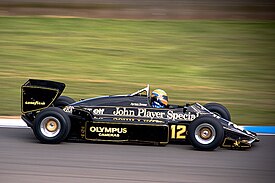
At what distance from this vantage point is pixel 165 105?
10828mm

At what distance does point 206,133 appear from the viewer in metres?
10.0

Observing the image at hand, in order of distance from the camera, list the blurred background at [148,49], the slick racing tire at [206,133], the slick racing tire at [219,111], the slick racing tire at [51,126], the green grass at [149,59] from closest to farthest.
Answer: the slick racing tire at [206,133], the slick racing tire at [51,126], the slick racing tire at [219,111], the green grass at [149,59], the blurred background at [148,49]

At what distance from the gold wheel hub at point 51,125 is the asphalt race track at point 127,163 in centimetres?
29

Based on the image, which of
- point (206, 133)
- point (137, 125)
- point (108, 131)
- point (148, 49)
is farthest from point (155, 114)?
point (148, 49)

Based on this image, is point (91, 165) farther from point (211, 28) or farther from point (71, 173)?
point (211, 28)

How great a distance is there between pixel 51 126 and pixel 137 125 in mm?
1392

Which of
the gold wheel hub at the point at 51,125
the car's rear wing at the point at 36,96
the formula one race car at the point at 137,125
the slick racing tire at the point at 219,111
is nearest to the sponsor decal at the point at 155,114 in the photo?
the formula one race car at the point at 137,125

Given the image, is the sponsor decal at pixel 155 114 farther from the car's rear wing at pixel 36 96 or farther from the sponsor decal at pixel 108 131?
the car's rear wing at pixel 36 96

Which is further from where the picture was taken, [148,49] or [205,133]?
[148,49]

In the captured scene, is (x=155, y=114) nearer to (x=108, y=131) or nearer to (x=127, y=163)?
(x=108, y=131)

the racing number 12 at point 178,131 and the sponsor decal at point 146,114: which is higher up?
the sponsor decal at point 146,114

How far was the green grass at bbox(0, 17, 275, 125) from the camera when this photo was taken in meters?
16.9

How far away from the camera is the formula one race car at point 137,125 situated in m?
10.0

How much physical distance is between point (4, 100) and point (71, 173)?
7965 mm
